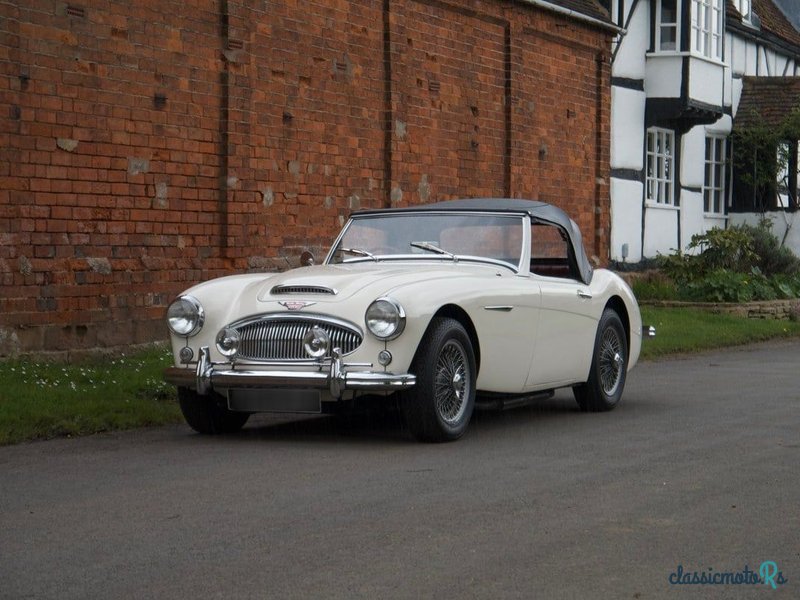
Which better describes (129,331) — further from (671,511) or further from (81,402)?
(671,511)

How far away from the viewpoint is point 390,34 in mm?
17031

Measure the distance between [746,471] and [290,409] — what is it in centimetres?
254

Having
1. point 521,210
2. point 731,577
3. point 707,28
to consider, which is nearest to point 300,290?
point 521,210

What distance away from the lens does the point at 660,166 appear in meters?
26.2

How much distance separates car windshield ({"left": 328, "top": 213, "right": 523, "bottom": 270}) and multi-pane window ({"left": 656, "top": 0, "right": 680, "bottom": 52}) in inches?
668

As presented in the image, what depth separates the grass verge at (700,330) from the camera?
1612cm

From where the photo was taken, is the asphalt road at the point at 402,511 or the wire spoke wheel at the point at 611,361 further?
the wire spoke wheel at the point at 611,361

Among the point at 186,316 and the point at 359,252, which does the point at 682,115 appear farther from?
the point at 186,316

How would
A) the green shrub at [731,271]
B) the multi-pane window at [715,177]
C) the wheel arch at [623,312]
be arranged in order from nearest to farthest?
the wheel arch at [623,312] < the green shrub at [731,271] < the multi-pane window at [715,177]

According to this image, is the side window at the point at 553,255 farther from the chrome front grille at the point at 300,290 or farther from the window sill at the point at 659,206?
the window sill at the point at 659,206

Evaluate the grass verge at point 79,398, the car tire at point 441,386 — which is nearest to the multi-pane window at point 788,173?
the grass verge at point 79,398

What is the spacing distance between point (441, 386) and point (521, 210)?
208 cm

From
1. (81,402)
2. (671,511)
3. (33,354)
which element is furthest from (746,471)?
(33,354)

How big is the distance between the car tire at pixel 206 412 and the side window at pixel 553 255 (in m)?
2.58
